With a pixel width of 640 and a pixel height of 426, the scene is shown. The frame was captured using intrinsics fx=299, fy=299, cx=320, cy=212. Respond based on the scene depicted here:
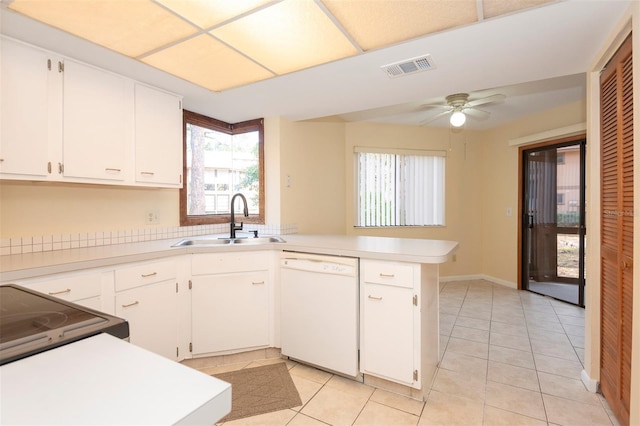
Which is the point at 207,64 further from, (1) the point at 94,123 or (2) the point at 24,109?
(2) the point at 24,109

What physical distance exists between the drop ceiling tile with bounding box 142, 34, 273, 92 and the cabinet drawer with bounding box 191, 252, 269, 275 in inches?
52.8

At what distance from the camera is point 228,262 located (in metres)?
2.34

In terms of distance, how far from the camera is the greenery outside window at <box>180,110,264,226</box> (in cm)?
296

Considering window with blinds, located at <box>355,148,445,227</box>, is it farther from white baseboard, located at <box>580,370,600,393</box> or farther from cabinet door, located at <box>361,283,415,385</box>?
white baseboard, located at <box>580,370,600,393</box>

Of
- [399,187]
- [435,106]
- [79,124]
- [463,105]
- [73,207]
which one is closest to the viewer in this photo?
[79,124]

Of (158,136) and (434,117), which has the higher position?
(434,117)

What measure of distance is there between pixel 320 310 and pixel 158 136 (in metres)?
1.85

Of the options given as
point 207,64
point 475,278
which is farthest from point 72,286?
point 475,278

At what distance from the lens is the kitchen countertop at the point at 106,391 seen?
459 millimetres

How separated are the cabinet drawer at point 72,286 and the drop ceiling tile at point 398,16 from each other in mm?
1956

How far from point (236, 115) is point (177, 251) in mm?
1620

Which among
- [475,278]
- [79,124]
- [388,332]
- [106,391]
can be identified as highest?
[79,124]

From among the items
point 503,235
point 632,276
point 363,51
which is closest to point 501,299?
point 503,235

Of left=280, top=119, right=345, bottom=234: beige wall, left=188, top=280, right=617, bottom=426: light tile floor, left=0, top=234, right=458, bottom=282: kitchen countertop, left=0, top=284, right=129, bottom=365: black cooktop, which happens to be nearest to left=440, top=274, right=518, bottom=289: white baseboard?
left=188, top=280, right=617, bottom=426: light tile floor
